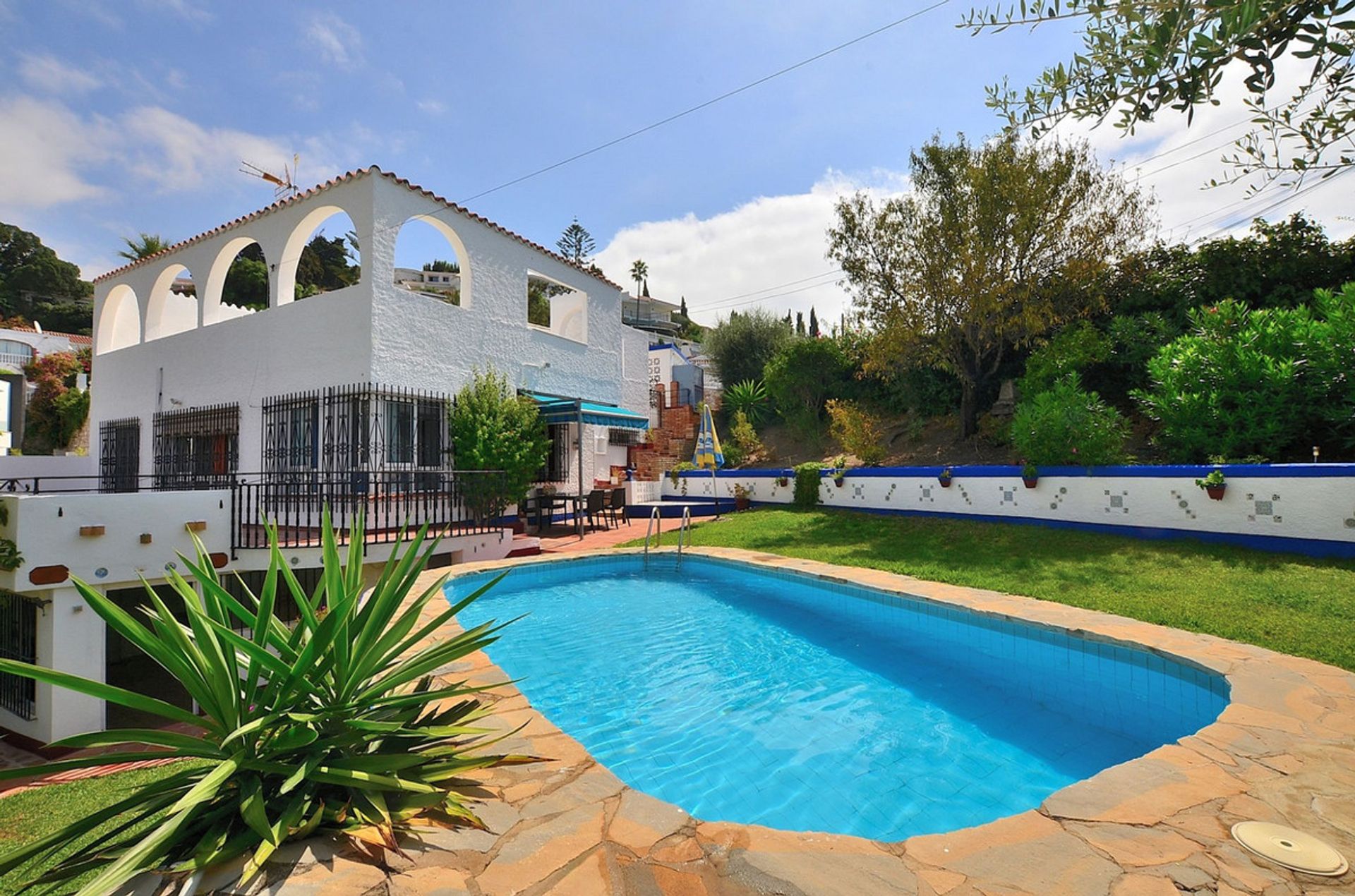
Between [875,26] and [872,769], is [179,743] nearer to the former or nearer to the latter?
[872,769]

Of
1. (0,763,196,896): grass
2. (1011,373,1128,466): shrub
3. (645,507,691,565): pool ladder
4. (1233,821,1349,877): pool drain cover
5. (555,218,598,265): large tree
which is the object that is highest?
(555,218,598,265): large tree

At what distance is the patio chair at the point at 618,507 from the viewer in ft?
64.3

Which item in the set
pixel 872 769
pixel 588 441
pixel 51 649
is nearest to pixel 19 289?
pixel 588 441

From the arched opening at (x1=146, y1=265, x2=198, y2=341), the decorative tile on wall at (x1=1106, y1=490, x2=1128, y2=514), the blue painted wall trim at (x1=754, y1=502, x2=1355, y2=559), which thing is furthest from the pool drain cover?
the arched opening at (x1=146, y1=265, x2=198, y2=341)

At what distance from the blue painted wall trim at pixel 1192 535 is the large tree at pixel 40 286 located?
6816cm

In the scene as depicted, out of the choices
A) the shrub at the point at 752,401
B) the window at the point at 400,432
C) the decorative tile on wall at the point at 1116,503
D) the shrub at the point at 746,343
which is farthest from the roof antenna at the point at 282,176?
the decorative tile on wall at the point at 1116,503

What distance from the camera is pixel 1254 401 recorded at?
11.7 meters

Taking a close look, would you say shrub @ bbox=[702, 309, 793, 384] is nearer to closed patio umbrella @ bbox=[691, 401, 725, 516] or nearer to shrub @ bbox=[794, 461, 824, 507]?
closed patio umbrella @ bbox=[691, 401, 725, 516]

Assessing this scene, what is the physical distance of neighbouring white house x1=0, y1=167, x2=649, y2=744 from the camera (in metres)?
8.19

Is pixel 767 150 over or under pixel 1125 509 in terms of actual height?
over

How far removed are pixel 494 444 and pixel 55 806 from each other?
10.8 meters

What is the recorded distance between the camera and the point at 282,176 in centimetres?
1947

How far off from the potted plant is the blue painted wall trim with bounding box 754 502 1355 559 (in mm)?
723

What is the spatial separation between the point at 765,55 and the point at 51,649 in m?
14.0
